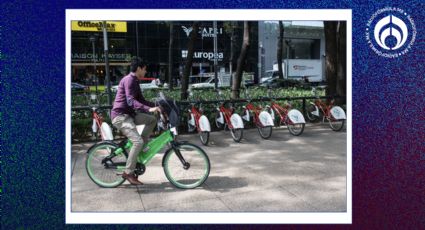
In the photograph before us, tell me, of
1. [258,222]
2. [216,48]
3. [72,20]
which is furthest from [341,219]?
[216,48]

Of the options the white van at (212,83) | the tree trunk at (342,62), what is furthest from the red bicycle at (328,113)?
the white van at (212,83)

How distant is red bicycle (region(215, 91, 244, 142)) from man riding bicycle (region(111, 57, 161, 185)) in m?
2.69

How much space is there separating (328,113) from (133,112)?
4.89m

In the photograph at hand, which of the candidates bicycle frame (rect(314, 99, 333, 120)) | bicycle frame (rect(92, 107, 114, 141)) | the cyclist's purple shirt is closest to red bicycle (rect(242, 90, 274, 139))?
bicycle frame (rect(314, 99, 333, 120))

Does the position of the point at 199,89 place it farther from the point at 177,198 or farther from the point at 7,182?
the point at 7,182

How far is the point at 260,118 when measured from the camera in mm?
7613

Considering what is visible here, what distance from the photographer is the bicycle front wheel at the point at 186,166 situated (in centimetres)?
475

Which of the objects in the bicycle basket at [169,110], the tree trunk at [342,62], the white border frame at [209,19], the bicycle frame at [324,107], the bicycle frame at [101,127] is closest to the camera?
the white border frame at [209,19]

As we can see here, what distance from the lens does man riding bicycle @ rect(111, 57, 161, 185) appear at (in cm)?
452

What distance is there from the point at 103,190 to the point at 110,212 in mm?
818

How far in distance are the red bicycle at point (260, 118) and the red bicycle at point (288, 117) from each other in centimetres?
32

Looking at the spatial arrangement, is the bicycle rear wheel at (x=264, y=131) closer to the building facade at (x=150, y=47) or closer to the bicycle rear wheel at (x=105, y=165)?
the building facade at (x=150, y=47)

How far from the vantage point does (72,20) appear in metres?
3.79

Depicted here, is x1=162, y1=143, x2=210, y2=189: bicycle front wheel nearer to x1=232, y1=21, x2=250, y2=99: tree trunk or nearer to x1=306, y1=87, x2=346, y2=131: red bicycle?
x1=306, y1=87, x2=346, y2=131: red bicycle
